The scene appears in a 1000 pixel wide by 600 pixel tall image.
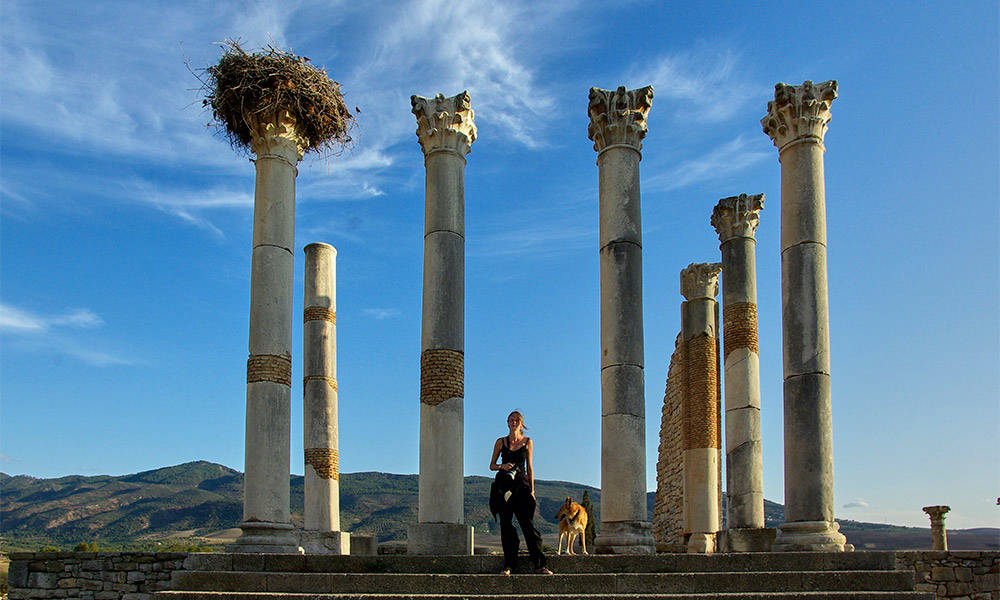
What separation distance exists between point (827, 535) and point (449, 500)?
642 centimetres

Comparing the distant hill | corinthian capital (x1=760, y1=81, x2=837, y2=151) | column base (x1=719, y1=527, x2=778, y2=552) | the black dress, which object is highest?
corinthian capital (x1=760, y1=81, x2=837, y2=151)

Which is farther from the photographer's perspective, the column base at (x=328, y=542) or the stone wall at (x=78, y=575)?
the column base at (x=328, y=542)

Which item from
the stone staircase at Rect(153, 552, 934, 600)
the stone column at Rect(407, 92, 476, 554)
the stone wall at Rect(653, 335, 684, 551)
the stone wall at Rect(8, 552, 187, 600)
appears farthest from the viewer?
the stone wall at Rect(653, 335, 684, 551)

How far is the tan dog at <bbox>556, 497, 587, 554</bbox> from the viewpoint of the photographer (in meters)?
16.8

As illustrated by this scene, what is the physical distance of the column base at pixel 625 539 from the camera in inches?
652

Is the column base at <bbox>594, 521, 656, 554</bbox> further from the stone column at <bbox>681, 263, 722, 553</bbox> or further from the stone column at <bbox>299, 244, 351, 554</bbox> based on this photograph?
the stone column at <bbox>299, 244, 351, 554</bbox>

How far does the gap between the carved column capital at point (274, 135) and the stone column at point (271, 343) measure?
2cm

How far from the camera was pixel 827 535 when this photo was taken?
15.9m

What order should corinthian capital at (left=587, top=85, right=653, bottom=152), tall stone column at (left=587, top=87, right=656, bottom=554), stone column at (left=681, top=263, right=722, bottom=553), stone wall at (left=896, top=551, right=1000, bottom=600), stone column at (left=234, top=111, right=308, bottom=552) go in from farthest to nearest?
stone column at (left=681, top=263, right=722, bottom=553) → corinthian capital at (left=587, top=85, right=653, bottom=152) → stone column at (left=234, top=111, right=308, bottom=552) → tall stone column at (left=587, top=87, right=656, bottom=554) → stone wall at (left=896, top=551, right=1000, bottom=600)

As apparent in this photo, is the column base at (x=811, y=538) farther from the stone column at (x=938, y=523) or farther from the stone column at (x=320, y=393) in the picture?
the stone column at (x=320, y=393)

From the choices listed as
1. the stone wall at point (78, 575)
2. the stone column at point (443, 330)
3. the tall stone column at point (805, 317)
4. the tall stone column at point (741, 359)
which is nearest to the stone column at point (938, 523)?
the tall stone column at point (741, 359)

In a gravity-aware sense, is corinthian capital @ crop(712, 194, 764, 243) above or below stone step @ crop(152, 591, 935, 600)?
above

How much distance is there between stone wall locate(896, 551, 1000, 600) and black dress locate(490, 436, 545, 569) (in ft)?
24.3

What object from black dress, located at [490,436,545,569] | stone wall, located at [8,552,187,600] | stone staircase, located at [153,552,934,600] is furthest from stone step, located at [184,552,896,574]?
stone wall, located at [8,552,187,600]
